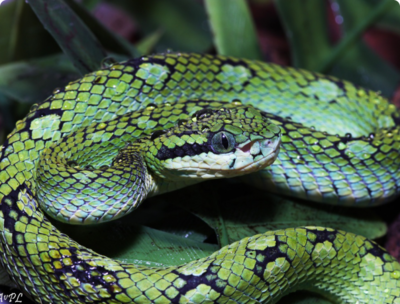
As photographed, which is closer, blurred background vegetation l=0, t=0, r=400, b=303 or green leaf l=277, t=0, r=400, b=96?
blurred background vegetation l=0, t=0, r=400, b=303

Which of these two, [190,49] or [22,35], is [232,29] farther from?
[22,35]

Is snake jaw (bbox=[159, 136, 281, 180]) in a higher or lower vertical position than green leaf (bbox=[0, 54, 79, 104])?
lower

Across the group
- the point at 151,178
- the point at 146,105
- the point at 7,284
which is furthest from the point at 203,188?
the point at 7,284

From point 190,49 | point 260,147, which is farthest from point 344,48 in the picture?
point 260,147

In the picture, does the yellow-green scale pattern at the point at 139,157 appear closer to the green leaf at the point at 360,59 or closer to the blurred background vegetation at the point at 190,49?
the blurred background vegetation at the point at 190,49

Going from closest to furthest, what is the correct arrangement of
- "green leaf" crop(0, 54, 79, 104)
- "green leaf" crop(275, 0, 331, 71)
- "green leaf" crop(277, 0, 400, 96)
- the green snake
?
the green snake
"green leaf" crop(0, 54, 79, 104)
"green leaf" crop(275, 0, 331, 71)
"green leaf" crop(277, 0, 400, 96)

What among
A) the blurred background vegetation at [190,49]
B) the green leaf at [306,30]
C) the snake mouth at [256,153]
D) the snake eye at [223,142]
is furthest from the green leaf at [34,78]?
the green leaf at [306,30]

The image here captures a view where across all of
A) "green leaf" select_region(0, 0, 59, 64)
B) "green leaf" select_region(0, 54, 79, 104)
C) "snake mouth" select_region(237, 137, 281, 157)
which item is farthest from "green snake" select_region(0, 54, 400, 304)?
"green leaf" select_region(0, 0, 59, 64)

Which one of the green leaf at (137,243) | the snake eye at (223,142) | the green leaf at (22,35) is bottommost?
the green leaf at (137,243)

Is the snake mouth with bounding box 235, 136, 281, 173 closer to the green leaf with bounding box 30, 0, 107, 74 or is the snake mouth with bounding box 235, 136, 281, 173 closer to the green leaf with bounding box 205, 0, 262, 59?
the green leaf with bounding box 30, 0, 107, 74

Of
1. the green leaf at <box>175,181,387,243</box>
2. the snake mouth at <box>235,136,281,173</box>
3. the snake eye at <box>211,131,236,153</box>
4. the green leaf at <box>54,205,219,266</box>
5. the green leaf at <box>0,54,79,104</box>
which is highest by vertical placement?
the green leaf at <box>0,54,79,104</box>
